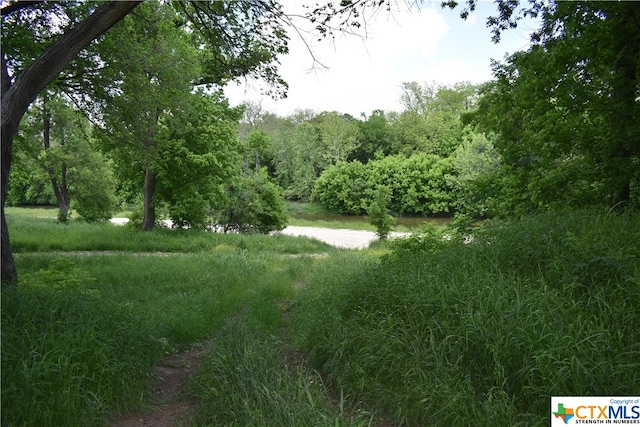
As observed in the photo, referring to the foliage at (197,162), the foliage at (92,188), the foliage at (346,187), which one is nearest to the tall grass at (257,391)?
the foliage at (197,162)

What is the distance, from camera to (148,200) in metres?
18.0

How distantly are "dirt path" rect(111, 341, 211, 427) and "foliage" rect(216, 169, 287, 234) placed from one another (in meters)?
17.1

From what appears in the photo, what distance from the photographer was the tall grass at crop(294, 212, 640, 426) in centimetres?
287

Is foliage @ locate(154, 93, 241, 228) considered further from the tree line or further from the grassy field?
the grassy field

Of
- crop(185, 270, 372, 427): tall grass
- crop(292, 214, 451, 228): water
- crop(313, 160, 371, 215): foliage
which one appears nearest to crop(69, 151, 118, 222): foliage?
crop(292, 214, 451, 228): water

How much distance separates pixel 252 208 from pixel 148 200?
21.0 ft

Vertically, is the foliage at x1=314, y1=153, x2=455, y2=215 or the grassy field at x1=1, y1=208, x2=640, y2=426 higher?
the foliage at x1=314, y1=153, x2=455, y2=215

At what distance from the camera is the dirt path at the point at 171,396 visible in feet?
10.9

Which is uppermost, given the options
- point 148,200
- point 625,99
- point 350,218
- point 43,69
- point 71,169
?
point 71,169

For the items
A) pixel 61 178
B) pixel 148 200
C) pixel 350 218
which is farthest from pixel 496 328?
pixel 350 218

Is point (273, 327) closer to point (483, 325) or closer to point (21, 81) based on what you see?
point (483, 325)

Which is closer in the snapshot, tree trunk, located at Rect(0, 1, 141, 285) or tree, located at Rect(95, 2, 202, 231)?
tree trunk, located at Rect(0, 1, 141, 285)

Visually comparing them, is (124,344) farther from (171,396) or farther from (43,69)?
(43,69)

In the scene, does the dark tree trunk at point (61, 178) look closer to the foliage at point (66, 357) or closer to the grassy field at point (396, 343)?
the grassy field at point (396, 343)
